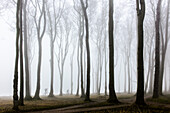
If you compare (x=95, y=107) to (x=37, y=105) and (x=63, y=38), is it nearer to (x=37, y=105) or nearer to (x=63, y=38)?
(x=37, y=105)

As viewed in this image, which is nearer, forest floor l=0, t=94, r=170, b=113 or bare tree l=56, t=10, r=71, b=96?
forest floor l=0, t=94, r=170, b=113

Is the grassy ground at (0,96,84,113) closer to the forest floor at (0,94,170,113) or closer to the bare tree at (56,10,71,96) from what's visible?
the forest floor at (0,94,170,113)

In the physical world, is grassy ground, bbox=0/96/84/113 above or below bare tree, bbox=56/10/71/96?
below

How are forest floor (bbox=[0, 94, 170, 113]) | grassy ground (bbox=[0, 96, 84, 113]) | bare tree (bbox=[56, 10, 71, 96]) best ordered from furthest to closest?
bare tree (bbox=[56, 10, 71, 96]) < grassy ground (bbox=[0, 96, 84, 113]) < forest floor (bbox=[0, 94, 170, 113])

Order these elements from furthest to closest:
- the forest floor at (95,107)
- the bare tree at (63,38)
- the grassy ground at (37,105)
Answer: the bare tree at (63,38) < the grassy ground at (37,105) < the forest floor at (95,107)

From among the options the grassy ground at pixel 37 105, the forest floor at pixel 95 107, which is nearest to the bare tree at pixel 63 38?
the grassy ground at pixel 37 105

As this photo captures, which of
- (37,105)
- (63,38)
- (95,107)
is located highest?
(63,38)

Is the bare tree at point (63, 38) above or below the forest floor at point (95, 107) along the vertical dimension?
above

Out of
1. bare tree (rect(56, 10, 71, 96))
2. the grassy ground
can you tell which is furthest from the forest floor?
bare tree (rect(56, 10, 71, 96))

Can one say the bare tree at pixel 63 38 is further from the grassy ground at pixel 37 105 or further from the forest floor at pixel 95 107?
the forest floor at pixel 95 107

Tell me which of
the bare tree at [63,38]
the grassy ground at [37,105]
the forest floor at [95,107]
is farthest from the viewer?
the bare tree at [63,38]

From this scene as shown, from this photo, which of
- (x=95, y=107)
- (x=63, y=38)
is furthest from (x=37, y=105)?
(x=63, y=38)

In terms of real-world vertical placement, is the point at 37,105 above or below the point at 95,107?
below

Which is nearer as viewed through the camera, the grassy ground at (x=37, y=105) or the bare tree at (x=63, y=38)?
the grassy ground at (x=37, y=105)
